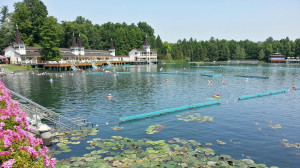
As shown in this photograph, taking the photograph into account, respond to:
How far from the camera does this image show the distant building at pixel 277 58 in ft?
550

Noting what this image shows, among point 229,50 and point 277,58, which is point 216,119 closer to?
point 277,58

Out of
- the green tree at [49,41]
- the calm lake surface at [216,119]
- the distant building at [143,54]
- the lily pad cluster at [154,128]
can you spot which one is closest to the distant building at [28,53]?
the green tree at [49,41]

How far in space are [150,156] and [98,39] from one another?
141770mm

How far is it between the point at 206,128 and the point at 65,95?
27363 mm

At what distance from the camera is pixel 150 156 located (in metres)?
15.4

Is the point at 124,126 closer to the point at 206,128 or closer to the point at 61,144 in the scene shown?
the point at 61,144

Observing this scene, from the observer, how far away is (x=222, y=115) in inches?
1061

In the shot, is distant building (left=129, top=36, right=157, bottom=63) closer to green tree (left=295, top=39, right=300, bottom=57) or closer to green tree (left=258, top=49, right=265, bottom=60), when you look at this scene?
green tree (left=258, top=49, right=265, bottom=60)

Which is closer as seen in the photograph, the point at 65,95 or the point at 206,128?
the point at 206,128

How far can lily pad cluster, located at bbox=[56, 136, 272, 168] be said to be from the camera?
14309 millimetres

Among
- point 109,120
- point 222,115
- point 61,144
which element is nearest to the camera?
point 61,144

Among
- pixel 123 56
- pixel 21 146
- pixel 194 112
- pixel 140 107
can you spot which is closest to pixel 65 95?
pixel 140 107

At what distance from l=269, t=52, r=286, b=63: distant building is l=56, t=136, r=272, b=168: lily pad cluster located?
177m

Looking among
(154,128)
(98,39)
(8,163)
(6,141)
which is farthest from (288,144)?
(98,39)
